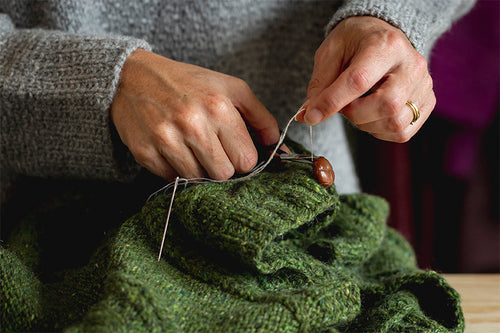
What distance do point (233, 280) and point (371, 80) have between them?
1.03 ft

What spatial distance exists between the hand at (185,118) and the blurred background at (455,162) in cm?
67

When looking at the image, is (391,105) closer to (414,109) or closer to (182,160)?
(414,109)

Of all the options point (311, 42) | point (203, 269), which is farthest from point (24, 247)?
point (311, 42)

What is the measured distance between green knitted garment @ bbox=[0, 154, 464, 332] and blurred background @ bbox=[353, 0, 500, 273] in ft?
2.24

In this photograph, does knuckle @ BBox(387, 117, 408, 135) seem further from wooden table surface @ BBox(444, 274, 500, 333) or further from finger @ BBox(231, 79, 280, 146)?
wooden table surface @ BBox(444, 274, 500, 333)

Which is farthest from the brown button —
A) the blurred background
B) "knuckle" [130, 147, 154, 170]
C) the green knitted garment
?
the blurred background

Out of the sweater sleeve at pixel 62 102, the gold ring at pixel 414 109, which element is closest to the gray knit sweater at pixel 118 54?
the sweater sleeve at pixel 62 102

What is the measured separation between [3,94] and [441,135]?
3.77 ft

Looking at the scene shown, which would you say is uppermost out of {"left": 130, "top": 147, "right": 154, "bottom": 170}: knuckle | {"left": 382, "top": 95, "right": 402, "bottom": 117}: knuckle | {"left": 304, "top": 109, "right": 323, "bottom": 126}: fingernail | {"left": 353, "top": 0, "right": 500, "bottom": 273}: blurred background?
{"left": 382, "top": 95, "right": 402, "bottom": 117}: knuckle

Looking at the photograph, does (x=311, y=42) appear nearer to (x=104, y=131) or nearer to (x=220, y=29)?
(x=220, y=29)

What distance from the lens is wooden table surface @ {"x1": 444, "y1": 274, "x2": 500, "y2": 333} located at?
0.67 meters

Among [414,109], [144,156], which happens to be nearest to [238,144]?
[144,156]

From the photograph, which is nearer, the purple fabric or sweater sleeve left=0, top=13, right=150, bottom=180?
sweater sleeve left=0, top=13, right=150, bottom=180

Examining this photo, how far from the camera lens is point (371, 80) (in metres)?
0.60
